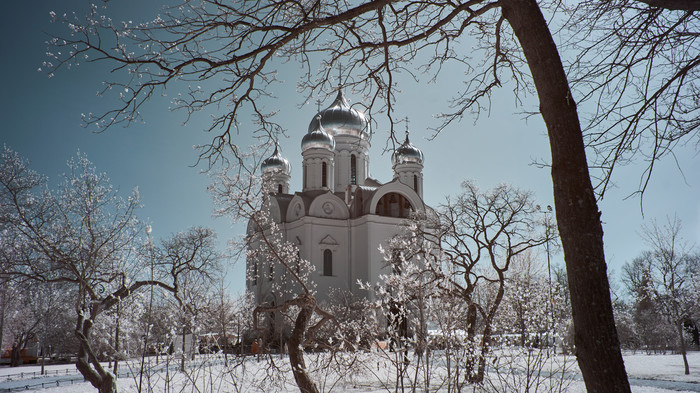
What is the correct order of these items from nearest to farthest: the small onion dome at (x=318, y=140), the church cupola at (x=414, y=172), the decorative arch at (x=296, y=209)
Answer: the decorative arch at (x=296, y=209) < the small onion dome at (x=318, y=140) < the church cupola at (x=414, y=172)

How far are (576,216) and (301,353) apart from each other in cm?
475

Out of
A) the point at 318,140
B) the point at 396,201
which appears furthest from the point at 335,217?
the point at 318,140

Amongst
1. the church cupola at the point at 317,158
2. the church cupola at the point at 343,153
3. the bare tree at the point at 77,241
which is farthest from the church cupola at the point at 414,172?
the bare tree at the point at 77,241

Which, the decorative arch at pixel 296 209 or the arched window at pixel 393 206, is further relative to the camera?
the arched window at pixel 393 206

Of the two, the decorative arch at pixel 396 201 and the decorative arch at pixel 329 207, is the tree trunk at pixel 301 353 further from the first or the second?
the decorative arch at pixel 396 201

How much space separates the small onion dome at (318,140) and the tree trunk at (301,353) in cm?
3526

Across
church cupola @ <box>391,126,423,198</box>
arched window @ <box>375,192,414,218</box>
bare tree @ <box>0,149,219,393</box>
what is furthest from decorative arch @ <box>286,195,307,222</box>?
bare tree @ <box>0,149,219,393</box>

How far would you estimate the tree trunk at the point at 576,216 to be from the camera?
2986mm

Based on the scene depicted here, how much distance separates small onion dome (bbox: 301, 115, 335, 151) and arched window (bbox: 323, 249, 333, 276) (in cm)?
918

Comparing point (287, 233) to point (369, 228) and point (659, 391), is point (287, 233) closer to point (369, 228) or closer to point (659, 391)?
point (369, 228)

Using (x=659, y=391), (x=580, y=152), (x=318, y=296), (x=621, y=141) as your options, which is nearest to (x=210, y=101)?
(x=580, y=152)

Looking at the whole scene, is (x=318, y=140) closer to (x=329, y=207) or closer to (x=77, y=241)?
(x=329, y=207)

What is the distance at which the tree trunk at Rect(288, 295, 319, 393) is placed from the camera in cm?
666

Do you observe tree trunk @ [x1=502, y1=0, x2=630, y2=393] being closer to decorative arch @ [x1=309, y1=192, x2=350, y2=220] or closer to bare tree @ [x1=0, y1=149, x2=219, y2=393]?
bare tree @ [x1=0, y1=149, x2=219, y2=393]
